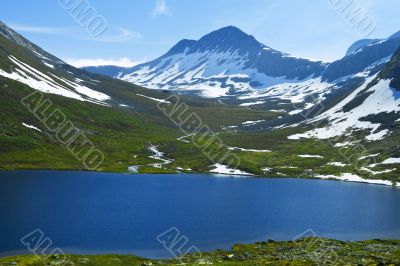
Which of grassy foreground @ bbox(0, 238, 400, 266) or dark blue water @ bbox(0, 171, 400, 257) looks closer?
grassy foreground @ bbox(0, 238, 400, 266)

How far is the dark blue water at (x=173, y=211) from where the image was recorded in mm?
89000

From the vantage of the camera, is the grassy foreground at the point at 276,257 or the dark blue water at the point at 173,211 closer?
the grassy foreground at the point at 276,257

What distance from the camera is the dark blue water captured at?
8900 centimetres

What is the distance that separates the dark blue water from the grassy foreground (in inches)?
359

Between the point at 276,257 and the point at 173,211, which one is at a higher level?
the point at 173,211

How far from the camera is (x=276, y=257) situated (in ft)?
218

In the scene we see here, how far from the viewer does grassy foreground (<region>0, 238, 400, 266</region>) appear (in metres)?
60.0

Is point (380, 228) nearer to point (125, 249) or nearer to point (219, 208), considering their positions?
Result: point (219, 208)

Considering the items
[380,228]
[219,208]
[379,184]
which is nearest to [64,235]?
[219,208]

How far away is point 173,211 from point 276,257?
56.6m

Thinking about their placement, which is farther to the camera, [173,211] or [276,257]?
[173,211]

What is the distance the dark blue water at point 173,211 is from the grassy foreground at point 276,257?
913 cm

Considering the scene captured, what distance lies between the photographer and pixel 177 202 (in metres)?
136

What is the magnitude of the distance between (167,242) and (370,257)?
123 ft
